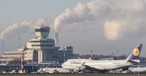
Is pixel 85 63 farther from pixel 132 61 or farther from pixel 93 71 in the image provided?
pixel 132 61

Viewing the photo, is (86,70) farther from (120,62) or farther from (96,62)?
(120,62)

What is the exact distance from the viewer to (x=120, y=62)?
609 feet

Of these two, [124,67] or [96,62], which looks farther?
[96,62]

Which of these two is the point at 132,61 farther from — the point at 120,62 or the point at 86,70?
the point at 86,70

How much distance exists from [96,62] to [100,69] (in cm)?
657

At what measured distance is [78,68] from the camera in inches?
7830

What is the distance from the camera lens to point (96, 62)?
19575 cm

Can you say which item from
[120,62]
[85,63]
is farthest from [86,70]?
[120,62]

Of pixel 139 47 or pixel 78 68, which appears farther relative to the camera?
pixel 78 68

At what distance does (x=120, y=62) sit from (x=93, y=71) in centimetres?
1285

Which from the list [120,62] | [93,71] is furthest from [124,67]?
[93,71]

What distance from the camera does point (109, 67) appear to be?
616 feet

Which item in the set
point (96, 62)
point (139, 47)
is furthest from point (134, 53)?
point (96, 62)

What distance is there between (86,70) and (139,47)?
24.2 meters
